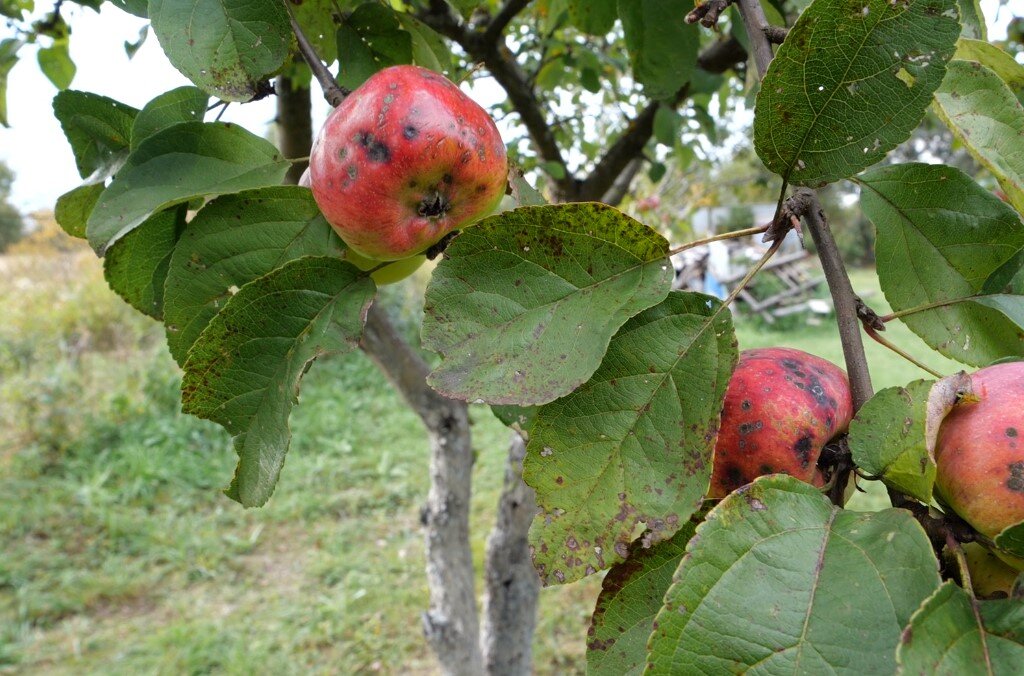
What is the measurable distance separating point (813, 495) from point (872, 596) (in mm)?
83

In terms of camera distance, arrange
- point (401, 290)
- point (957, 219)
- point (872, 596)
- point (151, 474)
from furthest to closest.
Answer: point (401, 290), point (151, 474), point (957, 219), point (872, 596)

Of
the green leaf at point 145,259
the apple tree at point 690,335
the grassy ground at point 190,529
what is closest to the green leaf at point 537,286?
the apple tree at point 690,335

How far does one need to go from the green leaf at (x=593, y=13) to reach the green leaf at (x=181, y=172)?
2.86 ft

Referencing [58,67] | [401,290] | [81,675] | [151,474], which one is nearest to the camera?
[58,67]

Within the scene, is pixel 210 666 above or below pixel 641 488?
below

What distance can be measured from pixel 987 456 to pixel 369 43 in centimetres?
76

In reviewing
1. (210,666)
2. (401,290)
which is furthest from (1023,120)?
(401,290)

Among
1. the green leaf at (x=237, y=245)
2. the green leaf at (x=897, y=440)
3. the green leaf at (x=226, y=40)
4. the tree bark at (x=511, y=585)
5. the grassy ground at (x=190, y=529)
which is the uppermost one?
the green leaf at (x=226, y=40)

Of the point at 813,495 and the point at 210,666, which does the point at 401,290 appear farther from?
the point at 813,495

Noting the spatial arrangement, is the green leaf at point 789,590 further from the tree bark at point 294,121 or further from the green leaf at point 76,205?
the tree bark at point 294,121

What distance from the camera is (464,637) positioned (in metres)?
2.34

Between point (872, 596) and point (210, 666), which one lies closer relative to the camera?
point (872, 596)

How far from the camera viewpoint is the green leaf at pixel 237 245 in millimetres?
692

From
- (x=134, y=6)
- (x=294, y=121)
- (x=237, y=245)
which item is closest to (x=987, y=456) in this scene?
(x=237, y=245)
